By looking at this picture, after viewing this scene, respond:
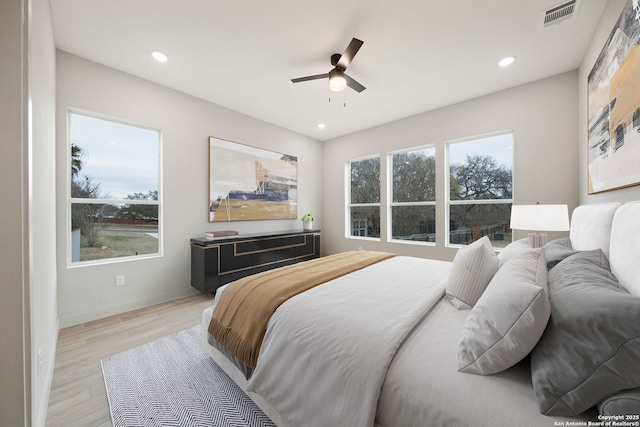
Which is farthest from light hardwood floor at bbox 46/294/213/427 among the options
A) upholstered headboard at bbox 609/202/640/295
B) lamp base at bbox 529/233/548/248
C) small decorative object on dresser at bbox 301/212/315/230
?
lamp base at bbox 529/233/548/248

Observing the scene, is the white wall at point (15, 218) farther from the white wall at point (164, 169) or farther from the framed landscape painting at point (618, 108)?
the framed landscape painting at point (618, 108)

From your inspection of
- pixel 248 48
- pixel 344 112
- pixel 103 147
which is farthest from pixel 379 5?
pixel 103 147

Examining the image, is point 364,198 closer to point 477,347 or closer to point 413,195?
point 413,195

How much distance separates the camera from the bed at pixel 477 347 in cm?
67

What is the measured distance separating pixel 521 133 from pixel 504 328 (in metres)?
3.35

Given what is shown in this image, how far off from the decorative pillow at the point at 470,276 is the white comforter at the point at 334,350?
113 millimetres

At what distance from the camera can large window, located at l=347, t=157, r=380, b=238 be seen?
4.71 meters

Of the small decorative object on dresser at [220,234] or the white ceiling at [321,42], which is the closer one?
the white ceiling at [321,42]

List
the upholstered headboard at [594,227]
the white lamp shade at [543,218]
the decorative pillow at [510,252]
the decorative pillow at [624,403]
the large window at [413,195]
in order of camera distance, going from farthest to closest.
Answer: the large window at [413,195] → the white lamp shade at [543,218] → the decorative pillow at [510,252] → the upholstered headboard at [594,227] → the decorative pillow at [624,403]

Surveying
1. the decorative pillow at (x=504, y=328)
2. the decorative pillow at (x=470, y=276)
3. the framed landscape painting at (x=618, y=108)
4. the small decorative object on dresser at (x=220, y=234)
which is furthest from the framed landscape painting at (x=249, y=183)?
the framed landscape painting at (x=618, y=108)

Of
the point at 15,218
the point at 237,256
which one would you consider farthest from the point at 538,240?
the point at 15,218

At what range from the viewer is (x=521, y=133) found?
10.2 ft

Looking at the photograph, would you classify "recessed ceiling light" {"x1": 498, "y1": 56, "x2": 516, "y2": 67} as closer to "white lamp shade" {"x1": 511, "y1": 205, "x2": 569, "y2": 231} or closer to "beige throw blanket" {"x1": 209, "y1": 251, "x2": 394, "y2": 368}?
"white lamp shade" {"x1": 511, "y1": 205, "x2": 569, "y2": 231}

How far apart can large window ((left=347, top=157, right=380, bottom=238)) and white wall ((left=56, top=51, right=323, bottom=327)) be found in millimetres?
1948
